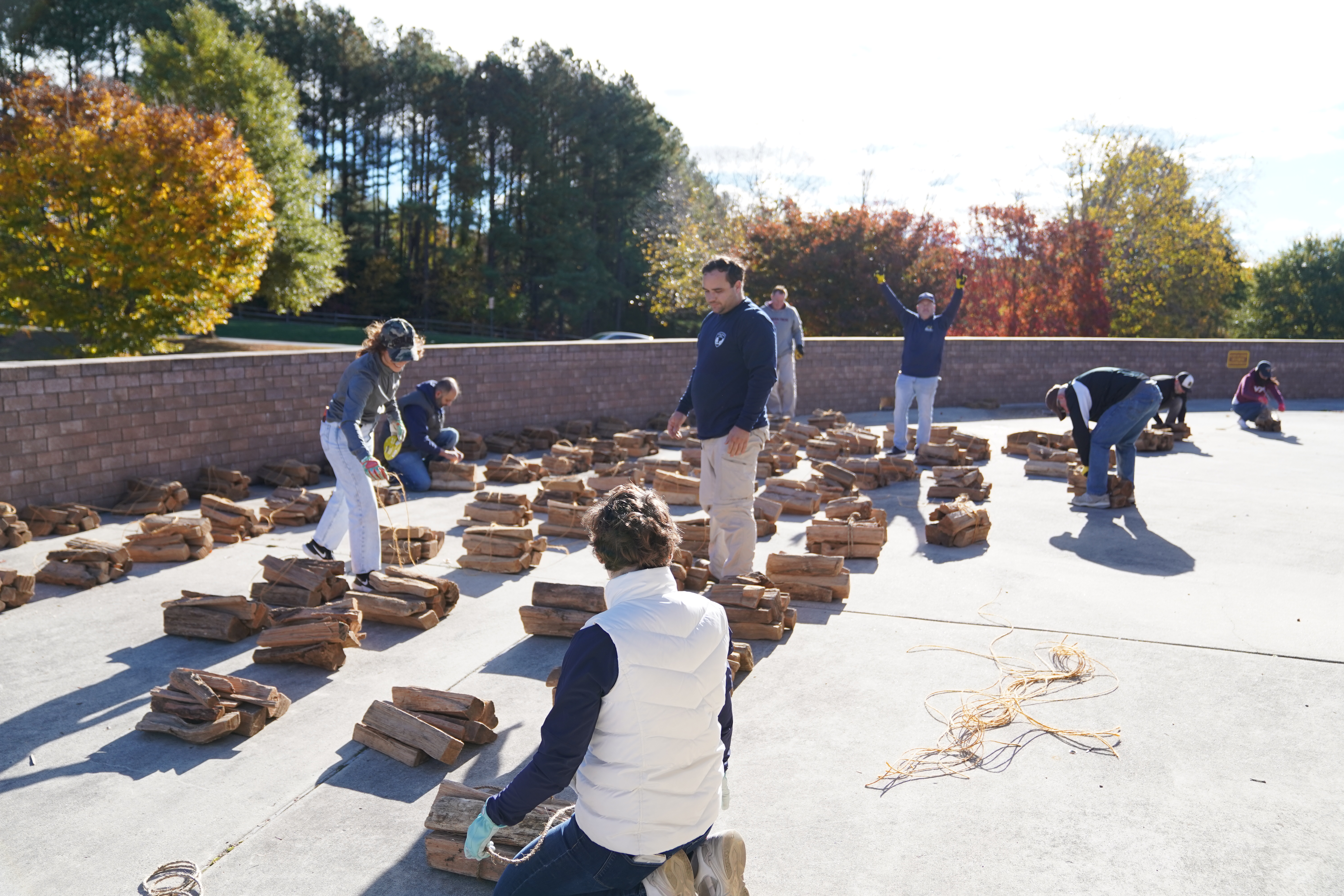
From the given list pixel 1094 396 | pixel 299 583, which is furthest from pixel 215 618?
pixel 1094 396

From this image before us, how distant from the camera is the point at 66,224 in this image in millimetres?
14734

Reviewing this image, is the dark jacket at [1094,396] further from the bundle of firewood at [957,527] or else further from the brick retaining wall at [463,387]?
the brick retaining wall at [463,387]

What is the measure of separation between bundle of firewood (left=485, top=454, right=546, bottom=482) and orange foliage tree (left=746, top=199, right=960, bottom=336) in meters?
14.2

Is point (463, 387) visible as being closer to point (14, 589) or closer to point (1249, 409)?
point (14, 589)

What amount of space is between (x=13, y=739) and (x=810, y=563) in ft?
14.5

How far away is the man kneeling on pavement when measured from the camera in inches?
378

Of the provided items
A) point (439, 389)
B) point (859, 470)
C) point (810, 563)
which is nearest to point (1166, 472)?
point (859, 470)

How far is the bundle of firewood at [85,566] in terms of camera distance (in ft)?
20.7

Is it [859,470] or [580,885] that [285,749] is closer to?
[580,885]

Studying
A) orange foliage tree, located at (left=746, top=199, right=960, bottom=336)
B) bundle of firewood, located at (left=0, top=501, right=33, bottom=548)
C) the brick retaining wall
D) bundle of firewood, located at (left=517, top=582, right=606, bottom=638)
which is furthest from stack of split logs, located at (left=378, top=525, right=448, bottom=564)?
orange foliage tree, located at (left=746, top=199, right=960, bottom=336)

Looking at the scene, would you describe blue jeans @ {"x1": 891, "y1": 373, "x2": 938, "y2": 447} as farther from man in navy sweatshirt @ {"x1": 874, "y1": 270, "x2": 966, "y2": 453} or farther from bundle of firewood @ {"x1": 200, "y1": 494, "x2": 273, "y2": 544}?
bundle of firewood @ {"x1": 200, "y1": 494, "x2": 273, "y2": 544}

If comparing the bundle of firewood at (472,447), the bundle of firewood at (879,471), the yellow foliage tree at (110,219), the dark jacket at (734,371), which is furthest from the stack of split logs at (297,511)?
the yellow foliage tree at (110,219)

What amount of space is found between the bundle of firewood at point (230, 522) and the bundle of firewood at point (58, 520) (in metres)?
0.93

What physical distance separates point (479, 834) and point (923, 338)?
886 centimetres
